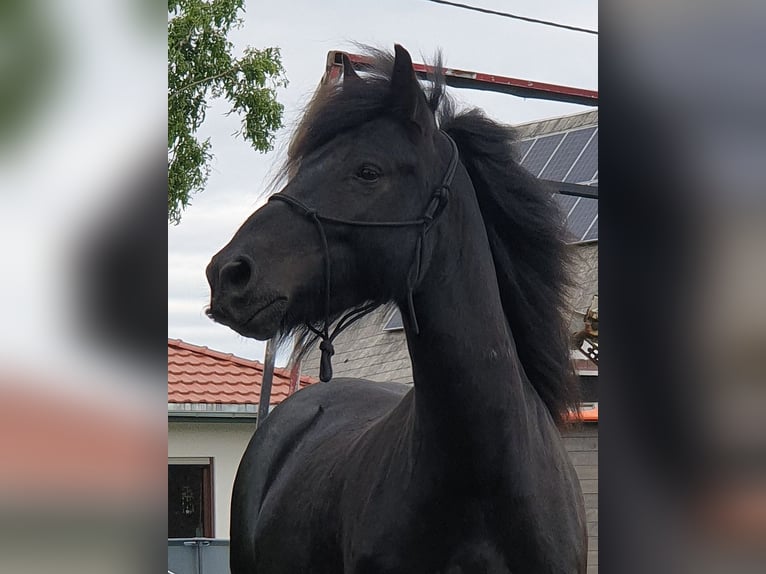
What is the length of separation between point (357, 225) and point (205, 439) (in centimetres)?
854

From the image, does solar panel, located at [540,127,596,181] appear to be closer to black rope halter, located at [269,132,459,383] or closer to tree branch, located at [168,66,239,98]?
tree branch, located at [168,66,239,98]

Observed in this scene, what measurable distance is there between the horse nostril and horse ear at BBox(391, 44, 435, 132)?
20.3 inches

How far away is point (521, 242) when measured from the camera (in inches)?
93.1

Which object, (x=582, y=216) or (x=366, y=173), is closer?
(x=366, y=173)

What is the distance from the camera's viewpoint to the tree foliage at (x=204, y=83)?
19.3 ft

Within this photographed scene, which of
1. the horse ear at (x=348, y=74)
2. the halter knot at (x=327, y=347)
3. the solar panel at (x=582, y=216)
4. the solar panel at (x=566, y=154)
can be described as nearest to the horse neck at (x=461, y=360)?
the halter knot at (x=327, y=347)

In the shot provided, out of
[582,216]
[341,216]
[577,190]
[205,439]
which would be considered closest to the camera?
[341,216]

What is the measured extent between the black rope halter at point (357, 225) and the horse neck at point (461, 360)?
0.17 feet

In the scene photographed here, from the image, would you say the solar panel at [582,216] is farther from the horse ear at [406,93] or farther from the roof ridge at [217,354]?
the horse ear at [406,93]

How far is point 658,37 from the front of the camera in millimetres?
567

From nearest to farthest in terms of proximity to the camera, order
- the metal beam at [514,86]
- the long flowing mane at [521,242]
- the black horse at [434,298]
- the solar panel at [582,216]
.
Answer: the black horse at [434,298]
the long flowing mane at [521,242]
the metal beam at [514,86]
the solar panel at [582,216]

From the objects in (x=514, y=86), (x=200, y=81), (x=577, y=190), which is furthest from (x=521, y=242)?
(x=200, y=81)

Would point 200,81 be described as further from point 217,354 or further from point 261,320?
point 217,354

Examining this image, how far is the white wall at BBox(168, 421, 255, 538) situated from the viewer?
33.0 ft
